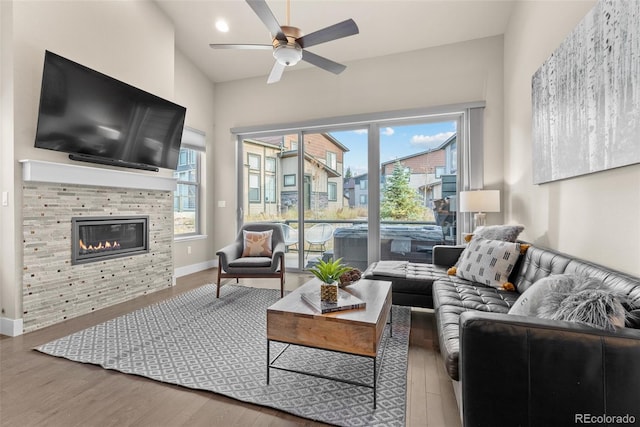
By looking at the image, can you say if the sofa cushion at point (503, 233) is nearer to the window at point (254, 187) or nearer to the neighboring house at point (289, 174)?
the neighboring house at point (289, 174)

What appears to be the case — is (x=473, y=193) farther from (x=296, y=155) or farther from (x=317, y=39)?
(x=296, y=155)

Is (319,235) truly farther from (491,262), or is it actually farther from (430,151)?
(491,262)

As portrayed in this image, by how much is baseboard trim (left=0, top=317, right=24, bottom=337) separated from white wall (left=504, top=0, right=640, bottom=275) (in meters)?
4.33

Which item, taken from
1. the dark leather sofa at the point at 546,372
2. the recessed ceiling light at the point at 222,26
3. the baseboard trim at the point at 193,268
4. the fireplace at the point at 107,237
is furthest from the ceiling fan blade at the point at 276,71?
the baseboard trim at the point at 193,268

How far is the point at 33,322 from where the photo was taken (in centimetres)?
267

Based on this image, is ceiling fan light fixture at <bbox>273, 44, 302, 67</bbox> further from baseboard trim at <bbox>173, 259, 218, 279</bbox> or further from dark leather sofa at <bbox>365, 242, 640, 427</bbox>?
baseboard trim at <bbox>173, 259, 218, 279</bbox>

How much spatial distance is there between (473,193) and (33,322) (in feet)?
14.7

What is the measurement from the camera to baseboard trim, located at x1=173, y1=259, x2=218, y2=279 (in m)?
4.64

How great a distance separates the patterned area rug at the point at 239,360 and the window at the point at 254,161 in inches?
108

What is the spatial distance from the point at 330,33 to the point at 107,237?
3128 millimetres

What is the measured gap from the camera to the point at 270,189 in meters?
5.13

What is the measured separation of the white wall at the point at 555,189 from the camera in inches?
64.9

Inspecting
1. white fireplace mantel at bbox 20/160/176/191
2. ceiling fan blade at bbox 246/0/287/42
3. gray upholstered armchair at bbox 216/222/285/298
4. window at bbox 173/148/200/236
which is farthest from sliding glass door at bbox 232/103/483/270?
ceiling fan blade at bbox 246/0/287/42

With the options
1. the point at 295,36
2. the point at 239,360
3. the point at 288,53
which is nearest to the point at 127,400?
the point at 239,360
